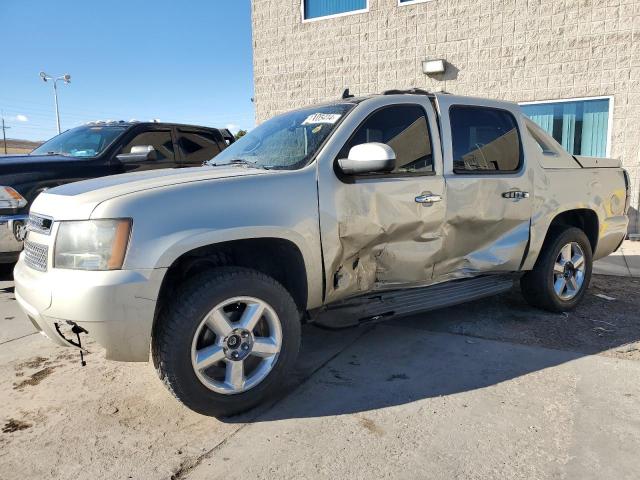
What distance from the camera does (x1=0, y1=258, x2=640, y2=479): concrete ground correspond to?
99.1 inches

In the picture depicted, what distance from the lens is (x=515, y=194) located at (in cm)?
424

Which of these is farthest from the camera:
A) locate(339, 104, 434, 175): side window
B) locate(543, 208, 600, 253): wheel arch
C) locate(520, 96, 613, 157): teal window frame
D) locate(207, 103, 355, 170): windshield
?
locate(520, 96, 613, 157): teal window frame

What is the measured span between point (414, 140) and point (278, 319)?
172 centimetres

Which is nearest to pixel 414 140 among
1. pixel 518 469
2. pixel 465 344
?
pixel 465 344

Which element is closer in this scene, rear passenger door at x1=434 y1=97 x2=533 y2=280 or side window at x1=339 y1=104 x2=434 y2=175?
side window at x1=339 y1=104 x2=434 y2=175

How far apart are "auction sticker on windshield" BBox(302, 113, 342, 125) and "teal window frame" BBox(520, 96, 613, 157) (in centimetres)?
625

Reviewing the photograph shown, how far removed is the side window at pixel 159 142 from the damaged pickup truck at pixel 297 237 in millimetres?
2842

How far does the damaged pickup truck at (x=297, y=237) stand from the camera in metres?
2.65

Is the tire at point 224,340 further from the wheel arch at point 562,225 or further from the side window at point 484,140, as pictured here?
the wheel arch at point 562,225

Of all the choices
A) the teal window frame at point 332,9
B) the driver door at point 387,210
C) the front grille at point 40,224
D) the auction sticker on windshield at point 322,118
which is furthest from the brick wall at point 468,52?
the front grille at point 40,224

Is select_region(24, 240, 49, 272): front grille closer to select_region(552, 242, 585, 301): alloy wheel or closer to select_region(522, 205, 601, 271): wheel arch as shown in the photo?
select_region(522, 205, 601, 271): wheel arch

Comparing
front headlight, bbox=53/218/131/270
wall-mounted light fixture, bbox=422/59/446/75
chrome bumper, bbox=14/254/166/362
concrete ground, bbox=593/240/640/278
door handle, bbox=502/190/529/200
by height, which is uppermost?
wall-mounted light fixture, bbox=422/59/446/75

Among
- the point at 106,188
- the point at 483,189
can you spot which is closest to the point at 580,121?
the point at 483,189

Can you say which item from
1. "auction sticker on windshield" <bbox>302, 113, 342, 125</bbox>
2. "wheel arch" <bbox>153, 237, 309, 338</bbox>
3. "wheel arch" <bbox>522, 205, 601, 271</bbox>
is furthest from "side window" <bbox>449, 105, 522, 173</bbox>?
"wheel arch" <bbox>153, 237, 309, 338</bbox>
